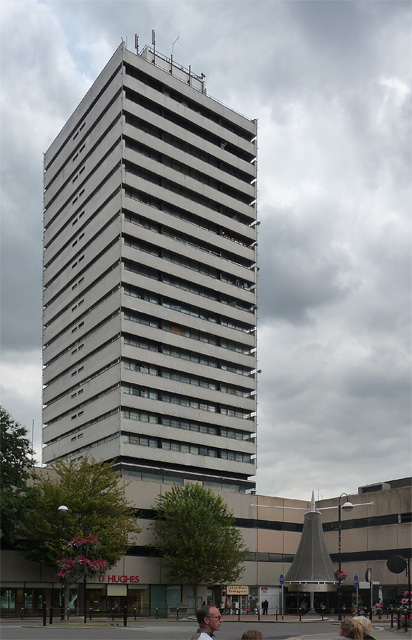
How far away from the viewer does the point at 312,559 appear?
6925 cm

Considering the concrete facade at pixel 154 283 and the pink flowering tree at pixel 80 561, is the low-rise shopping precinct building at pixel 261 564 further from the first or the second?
the concrete facade at pixel 154 283

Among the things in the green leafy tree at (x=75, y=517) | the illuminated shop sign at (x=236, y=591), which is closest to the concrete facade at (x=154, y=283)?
the illuminated shop sign at (x=236, y=591)

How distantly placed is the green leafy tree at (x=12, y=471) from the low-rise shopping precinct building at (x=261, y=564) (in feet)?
23.6

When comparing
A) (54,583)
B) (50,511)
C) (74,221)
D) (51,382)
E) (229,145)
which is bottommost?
(54,583)

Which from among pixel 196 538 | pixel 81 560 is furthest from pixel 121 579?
pixel 81 560

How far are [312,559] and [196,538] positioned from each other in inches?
397

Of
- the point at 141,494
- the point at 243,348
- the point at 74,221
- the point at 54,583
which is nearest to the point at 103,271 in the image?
the point at 74,221

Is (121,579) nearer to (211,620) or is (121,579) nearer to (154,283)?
(154,283)

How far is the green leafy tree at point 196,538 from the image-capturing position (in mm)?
72312

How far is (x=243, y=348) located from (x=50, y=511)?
5681cm

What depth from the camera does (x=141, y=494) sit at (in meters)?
77.7

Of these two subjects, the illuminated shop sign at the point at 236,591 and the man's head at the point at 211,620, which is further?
the illuminated shop sign at the point at 236,591

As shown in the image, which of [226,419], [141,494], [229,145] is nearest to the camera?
[141,494]

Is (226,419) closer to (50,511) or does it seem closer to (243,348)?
(243,348)
